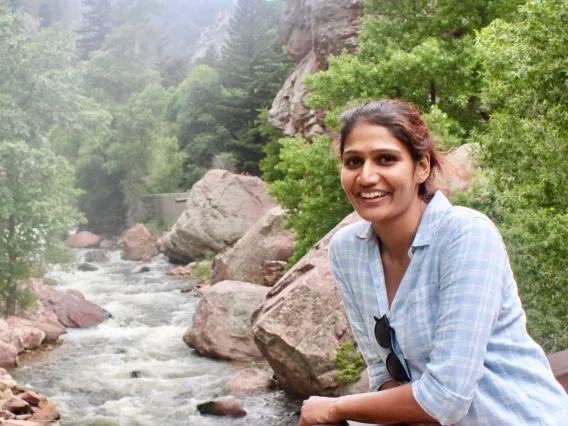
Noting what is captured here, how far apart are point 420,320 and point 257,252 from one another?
58.4 ft

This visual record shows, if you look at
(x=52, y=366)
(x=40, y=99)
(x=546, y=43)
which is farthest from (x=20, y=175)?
(x=546, y=43)

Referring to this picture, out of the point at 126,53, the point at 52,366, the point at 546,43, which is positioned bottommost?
the point at 52,366

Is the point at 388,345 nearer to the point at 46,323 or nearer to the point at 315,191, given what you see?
the point at 315,191

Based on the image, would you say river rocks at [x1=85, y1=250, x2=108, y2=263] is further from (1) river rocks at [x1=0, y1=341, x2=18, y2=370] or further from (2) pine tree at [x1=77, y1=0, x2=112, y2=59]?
Result: (2) pine tree at [x1=77, y1=0, x2=112, y2=59]

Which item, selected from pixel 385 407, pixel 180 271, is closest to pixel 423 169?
pixel 385 407

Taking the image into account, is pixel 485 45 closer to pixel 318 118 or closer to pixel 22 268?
pixel 22 268

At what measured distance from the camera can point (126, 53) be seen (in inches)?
1896

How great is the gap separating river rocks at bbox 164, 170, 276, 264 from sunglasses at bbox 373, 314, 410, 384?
78.1ft

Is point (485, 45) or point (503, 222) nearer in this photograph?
point (485, 45)

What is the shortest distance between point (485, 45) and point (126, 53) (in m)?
43.1

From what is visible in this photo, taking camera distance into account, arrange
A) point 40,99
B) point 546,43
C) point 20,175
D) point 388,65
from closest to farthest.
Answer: point 546,43 → point 388,65 → point 20,175 → point 40,99

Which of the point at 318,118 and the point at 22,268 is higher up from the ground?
the point at 318,118

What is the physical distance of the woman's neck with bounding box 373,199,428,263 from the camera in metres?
2.13

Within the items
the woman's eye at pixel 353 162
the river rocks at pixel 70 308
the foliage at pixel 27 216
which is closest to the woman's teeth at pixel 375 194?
the woman's eye at pixel 353 162
